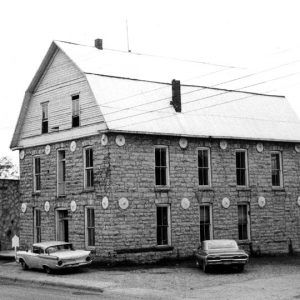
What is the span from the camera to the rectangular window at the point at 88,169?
29531 millimetres

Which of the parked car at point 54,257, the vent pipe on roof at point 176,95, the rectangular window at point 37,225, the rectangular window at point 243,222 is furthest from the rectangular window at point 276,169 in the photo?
the rectangular window at point 37,225

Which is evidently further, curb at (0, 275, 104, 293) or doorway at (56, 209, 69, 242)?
doorway at (56, 209, 69, 242)

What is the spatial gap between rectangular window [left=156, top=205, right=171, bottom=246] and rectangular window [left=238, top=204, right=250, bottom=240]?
14.5 ft

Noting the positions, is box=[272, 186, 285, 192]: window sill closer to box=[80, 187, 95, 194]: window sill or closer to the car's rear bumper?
the car's rear bumper

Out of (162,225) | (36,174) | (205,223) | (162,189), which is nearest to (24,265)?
(162,225)

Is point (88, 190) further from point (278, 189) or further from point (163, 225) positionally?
point (278, 189)

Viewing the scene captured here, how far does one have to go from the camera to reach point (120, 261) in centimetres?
2788

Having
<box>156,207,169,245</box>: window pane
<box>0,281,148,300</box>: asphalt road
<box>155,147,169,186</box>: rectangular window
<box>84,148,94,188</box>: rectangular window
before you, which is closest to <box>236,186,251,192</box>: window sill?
<box>155,147,169,186</box>: rectangular window

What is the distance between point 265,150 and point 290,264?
728 cm

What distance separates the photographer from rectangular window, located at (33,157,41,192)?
109 ft

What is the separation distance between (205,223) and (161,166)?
3.80 m

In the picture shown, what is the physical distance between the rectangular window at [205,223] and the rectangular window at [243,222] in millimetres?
1915

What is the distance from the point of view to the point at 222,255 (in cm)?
2389

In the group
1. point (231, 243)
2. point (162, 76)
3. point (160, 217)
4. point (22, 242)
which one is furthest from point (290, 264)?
point (22, 242)
